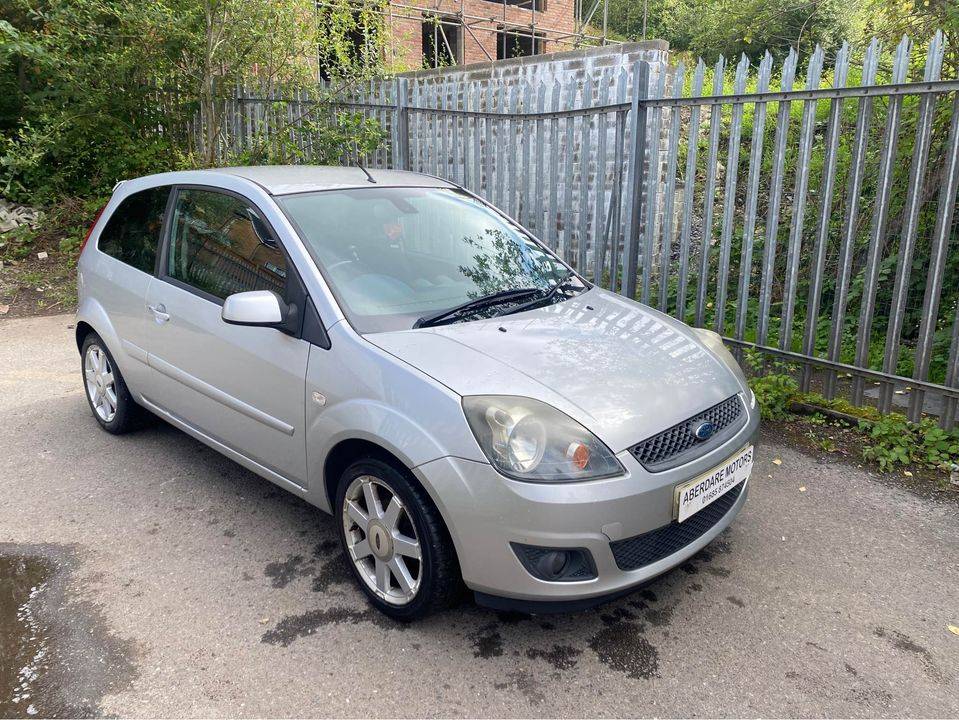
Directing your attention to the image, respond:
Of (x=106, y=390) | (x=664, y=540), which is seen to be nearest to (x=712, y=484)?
(x=664, y=540)

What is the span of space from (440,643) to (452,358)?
1.07m

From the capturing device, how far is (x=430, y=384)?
8.84 ft

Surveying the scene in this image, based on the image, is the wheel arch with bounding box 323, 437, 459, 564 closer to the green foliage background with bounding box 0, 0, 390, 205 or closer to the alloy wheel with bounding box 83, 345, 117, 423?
the alloy wheel with bounding box 83, 345, 117, 423

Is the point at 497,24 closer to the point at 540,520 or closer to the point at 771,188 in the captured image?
the point at 771,188

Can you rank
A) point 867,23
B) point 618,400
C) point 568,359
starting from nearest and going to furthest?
point 618,400 → point 568,359 → point 867,23

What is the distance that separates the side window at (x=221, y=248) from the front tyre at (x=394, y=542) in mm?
957

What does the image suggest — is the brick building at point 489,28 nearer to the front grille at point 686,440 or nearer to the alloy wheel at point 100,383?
the alloy wheel at point 100,383

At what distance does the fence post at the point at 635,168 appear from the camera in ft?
17.7

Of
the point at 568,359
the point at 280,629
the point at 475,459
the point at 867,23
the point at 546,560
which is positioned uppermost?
the point at 867,23

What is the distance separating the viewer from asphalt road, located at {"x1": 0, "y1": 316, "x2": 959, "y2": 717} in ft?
8.31

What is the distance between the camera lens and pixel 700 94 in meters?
5.09

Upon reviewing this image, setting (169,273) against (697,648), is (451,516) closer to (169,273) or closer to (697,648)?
(697,648)

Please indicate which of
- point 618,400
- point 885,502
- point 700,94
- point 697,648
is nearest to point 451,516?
point 618,400

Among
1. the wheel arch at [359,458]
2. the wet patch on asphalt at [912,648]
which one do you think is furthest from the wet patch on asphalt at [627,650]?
the wet patch on asphalt at [912,648]
